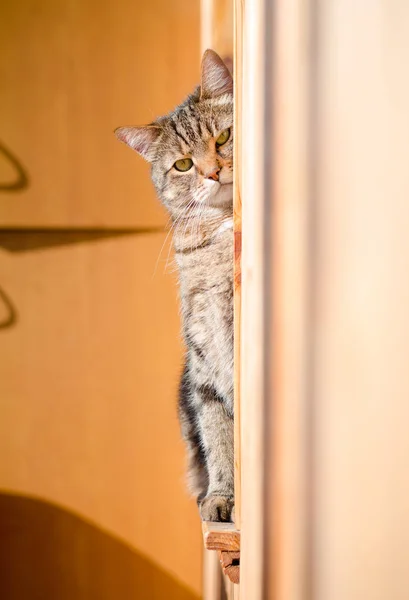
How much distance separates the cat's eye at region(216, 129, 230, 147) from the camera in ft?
2.75

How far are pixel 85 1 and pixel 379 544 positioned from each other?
4.81 ft

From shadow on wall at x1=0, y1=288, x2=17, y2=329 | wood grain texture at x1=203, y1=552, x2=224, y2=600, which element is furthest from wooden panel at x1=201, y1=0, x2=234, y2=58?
wood grain texture at x1=203, y1=552, x2=224, y2=600

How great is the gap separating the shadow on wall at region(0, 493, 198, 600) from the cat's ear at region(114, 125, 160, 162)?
95 cm

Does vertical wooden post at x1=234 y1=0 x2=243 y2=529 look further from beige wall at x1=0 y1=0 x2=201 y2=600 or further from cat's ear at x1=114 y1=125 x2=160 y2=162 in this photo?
beige wall at x1=0 y1=0 x2=201 y2=600

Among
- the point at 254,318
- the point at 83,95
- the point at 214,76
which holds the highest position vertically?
the point at 83,95

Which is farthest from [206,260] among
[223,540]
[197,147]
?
[223,540]

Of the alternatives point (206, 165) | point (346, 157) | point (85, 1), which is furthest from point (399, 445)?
point (85, 1)

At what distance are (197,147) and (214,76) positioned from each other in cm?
11

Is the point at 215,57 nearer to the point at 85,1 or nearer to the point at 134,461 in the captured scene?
the point at 85,1

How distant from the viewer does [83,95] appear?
1.43 meters

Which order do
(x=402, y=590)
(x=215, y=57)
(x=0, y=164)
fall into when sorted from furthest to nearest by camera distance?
(x=0, y=164)
(x=215, y=57)
(x=402, y=590)

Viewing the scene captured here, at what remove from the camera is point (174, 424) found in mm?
1468

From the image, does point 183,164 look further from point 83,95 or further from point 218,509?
point 83,95

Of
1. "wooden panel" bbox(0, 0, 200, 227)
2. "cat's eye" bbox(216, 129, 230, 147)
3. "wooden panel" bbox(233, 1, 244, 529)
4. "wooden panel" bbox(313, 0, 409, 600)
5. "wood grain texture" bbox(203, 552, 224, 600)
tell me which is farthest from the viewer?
"wooden panel" bbox(0, 0, 200, 227)
